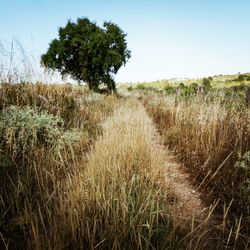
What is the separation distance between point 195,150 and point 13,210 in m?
3.03

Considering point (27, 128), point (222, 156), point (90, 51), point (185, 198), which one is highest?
point (90, 51)

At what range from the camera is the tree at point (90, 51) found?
25094 millimetres

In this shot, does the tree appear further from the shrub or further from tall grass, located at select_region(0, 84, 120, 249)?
the shrub

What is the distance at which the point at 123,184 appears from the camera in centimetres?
231

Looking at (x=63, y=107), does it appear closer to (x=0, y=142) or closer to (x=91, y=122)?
(x=91, y=122)

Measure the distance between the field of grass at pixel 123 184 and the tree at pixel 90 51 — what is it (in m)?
19.5

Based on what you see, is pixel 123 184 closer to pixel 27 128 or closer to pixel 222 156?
pixel 222 156

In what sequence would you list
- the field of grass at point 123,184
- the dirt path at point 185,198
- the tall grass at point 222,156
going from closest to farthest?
1. the field of grass at point 123,184
2. the dirt path at point 185,198
3. the tall grass at point 222,156

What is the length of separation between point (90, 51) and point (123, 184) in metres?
23.5

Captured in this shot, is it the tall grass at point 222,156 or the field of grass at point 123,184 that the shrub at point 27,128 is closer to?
the field of grass at point 123,184

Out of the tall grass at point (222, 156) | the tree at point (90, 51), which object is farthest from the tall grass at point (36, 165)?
the tree at point (90, 51)

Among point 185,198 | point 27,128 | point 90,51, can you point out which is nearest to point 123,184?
point 185,198

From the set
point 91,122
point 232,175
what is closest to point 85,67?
point 91,122

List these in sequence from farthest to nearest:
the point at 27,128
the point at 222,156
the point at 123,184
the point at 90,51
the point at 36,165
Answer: the point at 90,51 → the point at 27,128 → the point at 222,156 → the point at 36,165 → the point at 123,184
